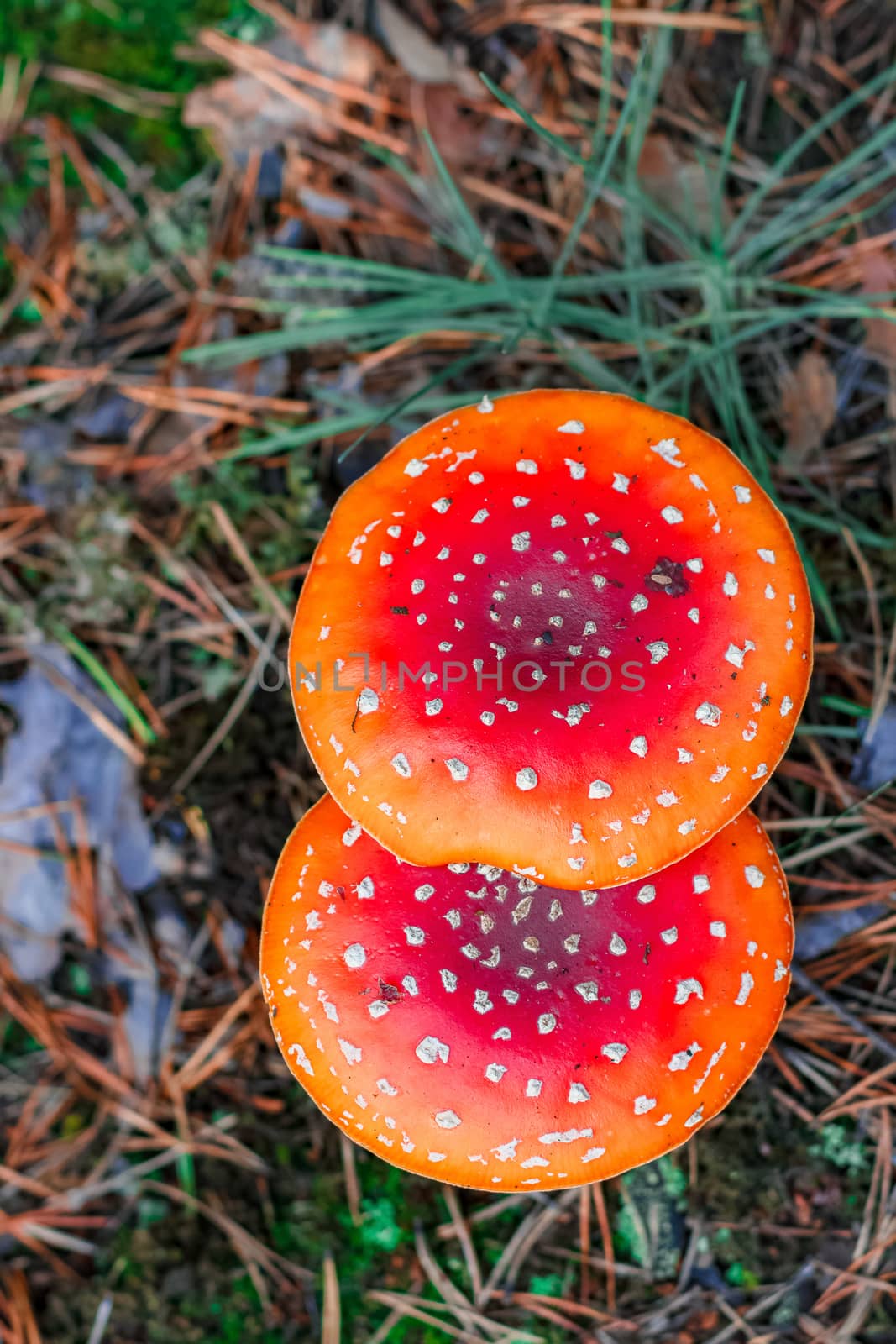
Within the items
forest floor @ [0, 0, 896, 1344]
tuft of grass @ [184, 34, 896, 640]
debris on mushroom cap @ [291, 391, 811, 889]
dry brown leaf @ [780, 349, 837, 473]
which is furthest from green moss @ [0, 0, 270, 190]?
dry brown leaf @ [780, 349, 837, 473]

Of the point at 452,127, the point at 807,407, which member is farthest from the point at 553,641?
the point at 452,127

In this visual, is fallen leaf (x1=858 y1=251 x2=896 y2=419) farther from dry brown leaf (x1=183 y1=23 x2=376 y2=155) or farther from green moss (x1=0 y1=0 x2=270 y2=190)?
green moss (x1=0 y1=0 x2=270 y2=190)

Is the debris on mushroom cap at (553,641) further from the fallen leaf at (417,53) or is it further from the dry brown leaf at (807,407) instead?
the fallen leaf at (417,53)

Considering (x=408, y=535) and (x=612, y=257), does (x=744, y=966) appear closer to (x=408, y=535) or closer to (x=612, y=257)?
(x=408, y=535)

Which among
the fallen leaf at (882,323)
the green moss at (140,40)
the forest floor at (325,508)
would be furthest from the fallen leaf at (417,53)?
the fallen leaf at (882,323)

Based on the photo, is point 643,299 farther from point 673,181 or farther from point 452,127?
point 452,127

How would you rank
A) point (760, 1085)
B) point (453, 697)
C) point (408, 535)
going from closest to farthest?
point (453, 697)
point (408, 535)
point (760, 1085)

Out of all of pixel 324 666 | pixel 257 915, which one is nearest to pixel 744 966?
pixel 324 666
